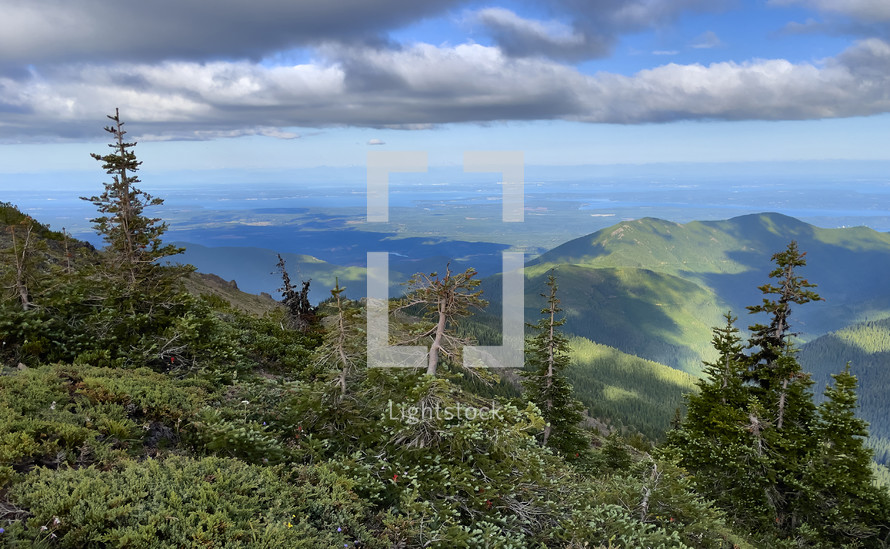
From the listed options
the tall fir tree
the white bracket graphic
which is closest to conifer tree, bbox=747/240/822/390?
the tall fir tree

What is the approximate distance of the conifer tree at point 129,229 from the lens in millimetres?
17438

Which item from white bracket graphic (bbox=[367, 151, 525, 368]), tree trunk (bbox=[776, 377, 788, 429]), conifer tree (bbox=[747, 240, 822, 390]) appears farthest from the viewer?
tree trunk (bbox=[776, 377, 788, 429])

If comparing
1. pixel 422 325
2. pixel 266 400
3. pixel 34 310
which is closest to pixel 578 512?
pixel 422 325

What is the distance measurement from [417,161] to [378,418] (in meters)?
6.63

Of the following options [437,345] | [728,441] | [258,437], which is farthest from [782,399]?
[258,437]

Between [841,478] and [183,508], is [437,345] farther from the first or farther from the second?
[841,478]

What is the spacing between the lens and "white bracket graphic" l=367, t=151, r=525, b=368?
11.3 meters

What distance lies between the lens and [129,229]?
18.4 meters

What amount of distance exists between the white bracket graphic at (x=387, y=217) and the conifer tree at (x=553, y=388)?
63.1 ft

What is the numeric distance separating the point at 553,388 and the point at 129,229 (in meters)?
26.7

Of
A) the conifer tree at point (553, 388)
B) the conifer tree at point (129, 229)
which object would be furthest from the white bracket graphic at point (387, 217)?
the conifer tree at point (553, 388)

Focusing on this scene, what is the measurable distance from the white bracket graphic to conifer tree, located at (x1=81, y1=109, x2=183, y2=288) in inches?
421

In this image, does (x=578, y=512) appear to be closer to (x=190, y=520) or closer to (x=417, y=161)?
(x=190, y=520)

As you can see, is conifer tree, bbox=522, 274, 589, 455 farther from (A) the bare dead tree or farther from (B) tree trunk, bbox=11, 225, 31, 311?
(B) tree trunk, bbox=11, 225, 31, 311
